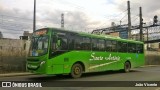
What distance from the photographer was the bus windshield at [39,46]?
52.6 ft

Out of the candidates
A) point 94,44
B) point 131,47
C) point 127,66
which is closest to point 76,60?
point 94,44

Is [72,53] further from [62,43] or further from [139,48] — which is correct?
[139,48]

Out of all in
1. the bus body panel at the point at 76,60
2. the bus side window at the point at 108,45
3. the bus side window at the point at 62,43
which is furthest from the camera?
the bus side window at the point at 108,45

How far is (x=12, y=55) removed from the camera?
23453mm

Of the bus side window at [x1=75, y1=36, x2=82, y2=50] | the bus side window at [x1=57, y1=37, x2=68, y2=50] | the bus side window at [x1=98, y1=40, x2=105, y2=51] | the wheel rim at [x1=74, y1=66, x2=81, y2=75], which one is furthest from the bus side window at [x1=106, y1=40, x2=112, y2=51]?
the bus side window at [x1=57, y1=37, x2=68, y2=50]

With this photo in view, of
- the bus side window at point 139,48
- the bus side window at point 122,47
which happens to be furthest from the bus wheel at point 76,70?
the bus side window at point 139,48

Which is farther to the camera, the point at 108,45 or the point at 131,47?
the point at 131,47

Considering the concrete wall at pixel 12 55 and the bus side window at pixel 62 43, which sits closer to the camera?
the bus side window at pixel 62 43

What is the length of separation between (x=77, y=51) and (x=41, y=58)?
122 inches

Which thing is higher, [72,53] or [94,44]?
[94,44]

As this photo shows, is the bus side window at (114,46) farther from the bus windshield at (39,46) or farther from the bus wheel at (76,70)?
the bus windshield at (39,46)

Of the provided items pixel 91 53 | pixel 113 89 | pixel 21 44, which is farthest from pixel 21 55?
pixel 113 89

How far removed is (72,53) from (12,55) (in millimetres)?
7870

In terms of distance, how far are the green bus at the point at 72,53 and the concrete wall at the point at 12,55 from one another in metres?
6.09
